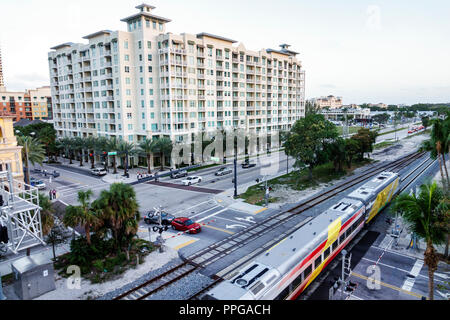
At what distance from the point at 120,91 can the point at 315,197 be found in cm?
4478

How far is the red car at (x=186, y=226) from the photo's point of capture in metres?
29.0

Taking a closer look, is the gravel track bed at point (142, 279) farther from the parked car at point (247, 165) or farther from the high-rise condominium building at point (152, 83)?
the high-rise condominium building at point (152, 83)

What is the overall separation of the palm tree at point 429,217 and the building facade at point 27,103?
15878cm

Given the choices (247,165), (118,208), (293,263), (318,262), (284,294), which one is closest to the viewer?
(284,294)

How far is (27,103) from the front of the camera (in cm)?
14512

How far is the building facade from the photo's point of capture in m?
138

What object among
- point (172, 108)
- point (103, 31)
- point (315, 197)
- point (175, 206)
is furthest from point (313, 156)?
point (103, 31)

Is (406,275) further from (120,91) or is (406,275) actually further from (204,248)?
(120,91)

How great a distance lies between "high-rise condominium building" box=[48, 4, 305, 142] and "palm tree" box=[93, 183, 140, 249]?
1630 inches

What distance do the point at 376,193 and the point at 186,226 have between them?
19124 millimetres

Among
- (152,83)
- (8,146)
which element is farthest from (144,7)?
(8,146)

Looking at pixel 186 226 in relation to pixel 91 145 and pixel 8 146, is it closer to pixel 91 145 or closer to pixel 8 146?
pixel 8 146

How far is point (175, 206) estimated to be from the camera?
3756 centimetres
